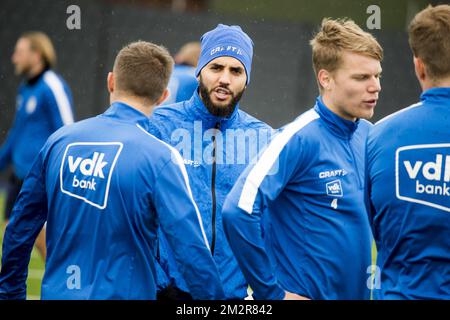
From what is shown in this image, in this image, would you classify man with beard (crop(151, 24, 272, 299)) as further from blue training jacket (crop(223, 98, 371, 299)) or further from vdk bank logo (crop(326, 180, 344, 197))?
vdk bank logo (crop(326, 180, 344, 197))

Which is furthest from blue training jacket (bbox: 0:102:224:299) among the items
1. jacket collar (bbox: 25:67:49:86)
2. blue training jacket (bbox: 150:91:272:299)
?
jacket collar (bbox: 25:67:49:86)

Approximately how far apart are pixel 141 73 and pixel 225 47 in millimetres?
720

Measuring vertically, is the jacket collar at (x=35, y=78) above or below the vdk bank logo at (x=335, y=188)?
above

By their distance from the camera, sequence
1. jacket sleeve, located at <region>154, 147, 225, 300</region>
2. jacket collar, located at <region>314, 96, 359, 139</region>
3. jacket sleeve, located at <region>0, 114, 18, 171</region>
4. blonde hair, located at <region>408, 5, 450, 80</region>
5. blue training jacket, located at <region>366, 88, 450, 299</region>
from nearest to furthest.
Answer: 1. blue training jacket, located at <region>366, 88, 450, 299</region>
2. blonde hair, located at <region>408, 5, 450, 80</region>
3. jacket sleeve, located at <region>154, 147, 225, 300</region>
4. jacket collar, located at <region>314, 96, 359, 139</region>
5. jacket sleeve, located at <region>0, 114, 18, 171</region>

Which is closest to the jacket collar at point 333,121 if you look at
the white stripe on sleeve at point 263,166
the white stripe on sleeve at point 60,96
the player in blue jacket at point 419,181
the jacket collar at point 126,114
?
the white stripe on sleeve at point 263,166

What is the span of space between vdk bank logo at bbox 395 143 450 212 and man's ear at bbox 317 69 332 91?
701 mm

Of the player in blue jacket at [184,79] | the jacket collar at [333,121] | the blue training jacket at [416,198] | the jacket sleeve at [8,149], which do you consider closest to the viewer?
the blue training jacket at [416,198]

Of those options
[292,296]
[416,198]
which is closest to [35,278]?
[292,296]

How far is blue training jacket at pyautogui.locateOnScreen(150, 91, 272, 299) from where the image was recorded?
13.1 feet

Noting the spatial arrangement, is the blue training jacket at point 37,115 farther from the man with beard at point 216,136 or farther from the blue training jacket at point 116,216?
the blue training jacket at point 116,216

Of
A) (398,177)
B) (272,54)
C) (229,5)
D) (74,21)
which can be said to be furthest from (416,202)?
(229,5)

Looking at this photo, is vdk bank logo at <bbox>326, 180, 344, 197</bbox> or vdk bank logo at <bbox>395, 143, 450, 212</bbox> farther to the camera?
vdk bank logo at <bbox>326, 180, 344, 197</bbox>

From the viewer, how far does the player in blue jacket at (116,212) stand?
3393mm

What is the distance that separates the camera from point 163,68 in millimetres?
3736
